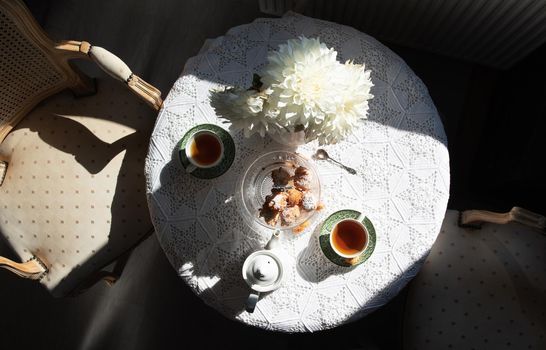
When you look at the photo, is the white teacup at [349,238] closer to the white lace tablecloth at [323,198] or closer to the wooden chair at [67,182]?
the white lace tablecloth at [323,198]

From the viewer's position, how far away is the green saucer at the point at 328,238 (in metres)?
1.08

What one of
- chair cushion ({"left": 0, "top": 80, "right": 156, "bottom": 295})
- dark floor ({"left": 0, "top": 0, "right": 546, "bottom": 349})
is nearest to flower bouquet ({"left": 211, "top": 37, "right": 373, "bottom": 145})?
chair cushion ({"left": 0, "top": 80, "right": 156, "bottom": 295})

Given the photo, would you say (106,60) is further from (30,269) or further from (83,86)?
(30,269)

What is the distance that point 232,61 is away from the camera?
119cm

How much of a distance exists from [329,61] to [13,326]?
5.58 feet

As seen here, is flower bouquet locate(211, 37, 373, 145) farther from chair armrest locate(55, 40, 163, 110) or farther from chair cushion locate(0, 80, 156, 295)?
chair cushion locate(0, 80, 156, 295)

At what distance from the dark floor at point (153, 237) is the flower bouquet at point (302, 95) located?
1.05 meters

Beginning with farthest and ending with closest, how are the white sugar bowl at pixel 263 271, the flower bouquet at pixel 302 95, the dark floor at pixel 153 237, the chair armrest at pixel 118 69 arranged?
the dark floor at pixel 153 237 < the chair armrest at pixel 118 69 < the white sugar bowl at pixel 263 271 < the flower bouquet at pixel 302 95

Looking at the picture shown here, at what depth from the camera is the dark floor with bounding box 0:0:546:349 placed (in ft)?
5.71

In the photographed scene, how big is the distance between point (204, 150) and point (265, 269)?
1.05 feet

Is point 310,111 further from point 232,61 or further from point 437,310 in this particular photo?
point 437,310

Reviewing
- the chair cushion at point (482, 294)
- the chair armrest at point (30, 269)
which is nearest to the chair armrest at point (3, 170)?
the chair armrest at point (30, 269)

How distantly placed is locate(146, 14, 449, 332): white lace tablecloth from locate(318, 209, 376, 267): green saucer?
0.02m

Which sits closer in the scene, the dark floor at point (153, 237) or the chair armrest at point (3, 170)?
the chair armrest at point (3, 170)
